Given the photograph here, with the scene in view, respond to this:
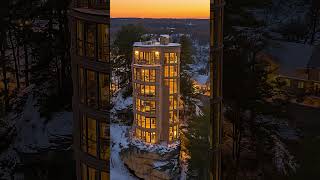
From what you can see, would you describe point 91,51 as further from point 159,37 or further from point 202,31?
point 202,31

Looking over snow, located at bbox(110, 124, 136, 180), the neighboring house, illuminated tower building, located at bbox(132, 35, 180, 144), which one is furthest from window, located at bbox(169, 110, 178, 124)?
the neighboring house

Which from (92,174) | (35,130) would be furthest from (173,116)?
(35,130)

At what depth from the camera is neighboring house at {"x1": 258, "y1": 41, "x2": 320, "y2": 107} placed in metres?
1.50

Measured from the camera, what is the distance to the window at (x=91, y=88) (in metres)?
0.97

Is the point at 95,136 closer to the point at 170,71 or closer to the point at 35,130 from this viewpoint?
the point at 170,71

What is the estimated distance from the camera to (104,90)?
97 cm

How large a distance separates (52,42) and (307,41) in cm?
87

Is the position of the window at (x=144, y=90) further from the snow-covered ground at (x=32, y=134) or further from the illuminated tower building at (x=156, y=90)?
the snow-covered ground at (x=32, y=134)

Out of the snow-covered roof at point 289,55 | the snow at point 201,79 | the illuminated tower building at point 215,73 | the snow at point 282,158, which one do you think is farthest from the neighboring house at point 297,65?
the snow at point 201,79

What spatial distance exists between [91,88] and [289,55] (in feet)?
2.68

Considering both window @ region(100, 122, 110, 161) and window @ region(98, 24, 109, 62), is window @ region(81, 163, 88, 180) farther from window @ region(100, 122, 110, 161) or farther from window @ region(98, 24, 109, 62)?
window @ region(98, 24, 109, 62)

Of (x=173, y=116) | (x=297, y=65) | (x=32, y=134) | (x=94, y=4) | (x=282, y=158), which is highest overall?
(x=94, y=4)

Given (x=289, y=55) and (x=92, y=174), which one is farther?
(x=289, y=55)

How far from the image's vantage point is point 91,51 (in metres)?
0.97
